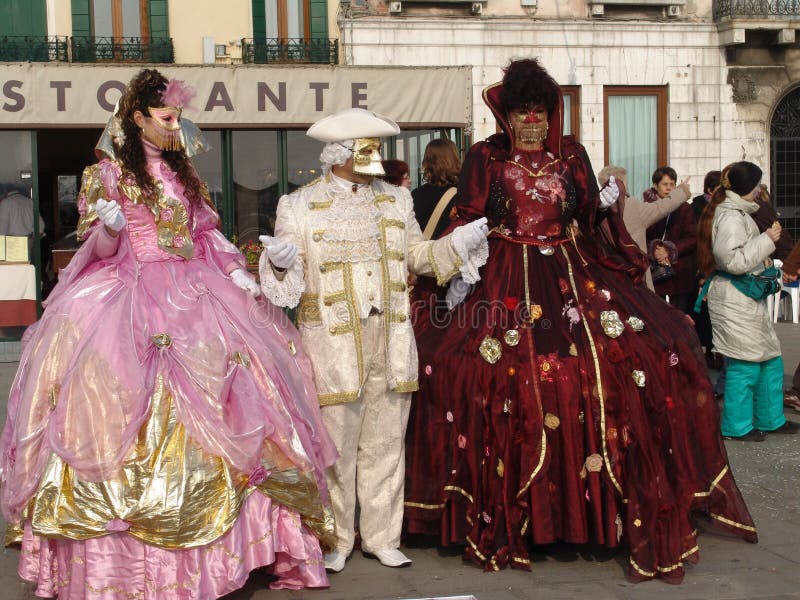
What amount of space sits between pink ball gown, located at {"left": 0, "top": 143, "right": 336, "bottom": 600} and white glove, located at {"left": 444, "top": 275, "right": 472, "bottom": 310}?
719 millimetres

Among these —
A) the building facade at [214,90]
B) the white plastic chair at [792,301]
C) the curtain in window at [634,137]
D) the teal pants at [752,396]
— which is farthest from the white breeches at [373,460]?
the curtain in window at [634,137]

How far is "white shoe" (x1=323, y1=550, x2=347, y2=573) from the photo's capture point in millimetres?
4481

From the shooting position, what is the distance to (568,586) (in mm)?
4309

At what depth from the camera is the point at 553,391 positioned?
4438mm

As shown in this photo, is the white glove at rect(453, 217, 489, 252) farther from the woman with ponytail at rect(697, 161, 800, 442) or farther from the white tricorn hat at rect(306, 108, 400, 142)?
the woman with ponytail at rect(697, 161, 800, 442)

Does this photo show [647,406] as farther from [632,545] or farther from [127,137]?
[127,137]

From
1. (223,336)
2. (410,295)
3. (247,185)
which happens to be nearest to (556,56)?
(247,185)

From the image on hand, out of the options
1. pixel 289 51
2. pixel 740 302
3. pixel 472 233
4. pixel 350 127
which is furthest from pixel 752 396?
pixel 289 51

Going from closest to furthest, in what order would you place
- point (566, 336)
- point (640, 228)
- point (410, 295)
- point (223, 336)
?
point (223, 336) → point (566, 336) → point (410, 295) → point (640, 228)

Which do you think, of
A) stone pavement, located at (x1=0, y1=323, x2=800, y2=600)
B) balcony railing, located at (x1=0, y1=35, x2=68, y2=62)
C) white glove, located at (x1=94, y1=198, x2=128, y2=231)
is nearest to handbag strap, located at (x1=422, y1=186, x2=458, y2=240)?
stone pavement, located at (x1=0, y1=323, x2=800, y2=600)

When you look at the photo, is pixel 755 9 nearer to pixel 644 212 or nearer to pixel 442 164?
pixel 644 212

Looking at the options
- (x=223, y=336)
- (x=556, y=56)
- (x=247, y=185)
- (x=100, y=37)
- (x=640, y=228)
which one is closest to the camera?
(x=223, y=336)

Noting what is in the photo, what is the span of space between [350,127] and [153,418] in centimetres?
138

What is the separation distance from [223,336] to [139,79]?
45.6 inches
